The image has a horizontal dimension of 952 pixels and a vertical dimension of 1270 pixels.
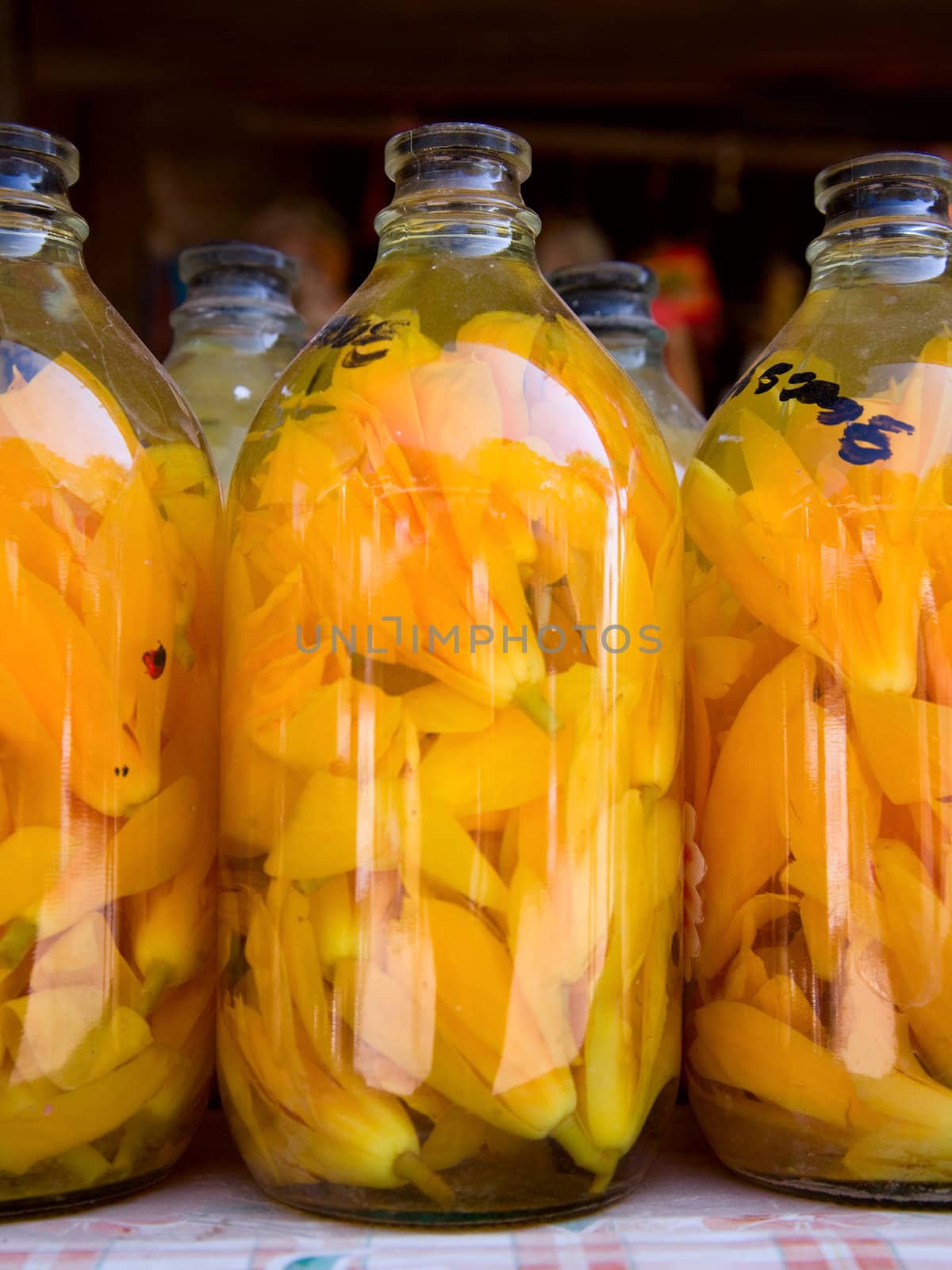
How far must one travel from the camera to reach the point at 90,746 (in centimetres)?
52

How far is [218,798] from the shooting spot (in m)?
0.59

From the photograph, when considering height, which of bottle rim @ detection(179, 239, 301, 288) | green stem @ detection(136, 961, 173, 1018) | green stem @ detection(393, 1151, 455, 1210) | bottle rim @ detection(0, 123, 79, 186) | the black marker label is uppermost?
bottle rim @ detection(179, 239, 301, 288)

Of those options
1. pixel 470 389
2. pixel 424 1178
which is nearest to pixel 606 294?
pixel 470 389

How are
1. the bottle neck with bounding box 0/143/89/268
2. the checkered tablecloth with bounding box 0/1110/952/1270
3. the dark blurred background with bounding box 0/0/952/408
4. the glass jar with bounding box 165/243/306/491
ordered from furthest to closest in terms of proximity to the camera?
the dark blurred background with bounding box 0/0/952/408 → the glass jar with bounding box 165/243/306/491 → the bottle neck with bounding box 0/143/89/268 → the checkered tablecloth with bounding box 0/1110/952/1270

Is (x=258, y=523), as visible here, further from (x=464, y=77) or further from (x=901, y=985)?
(x=464, y=77)

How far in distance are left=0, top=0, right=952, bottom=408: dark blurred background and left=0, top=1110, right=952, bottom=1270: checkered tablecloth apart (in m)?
1.16

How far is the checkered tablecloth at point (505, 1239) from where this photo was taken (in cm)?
46

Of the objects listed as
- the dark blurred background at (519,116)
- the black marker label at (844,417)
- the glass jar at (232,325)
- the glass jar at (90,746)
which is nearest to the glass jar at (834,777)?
the black marker label at (844,417)

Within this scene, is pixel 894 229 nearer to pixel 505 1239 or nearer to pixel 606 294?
pixel 606 294

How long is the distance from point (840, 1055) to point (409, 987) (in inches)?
7.0

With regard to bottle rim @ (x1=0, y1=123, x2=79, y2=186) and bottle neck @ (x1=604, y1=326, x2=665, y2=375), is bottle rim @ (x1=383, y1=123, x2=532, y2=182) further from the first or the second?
bottle neck @ (x1=604, y1=326, x2=665, y2=375)

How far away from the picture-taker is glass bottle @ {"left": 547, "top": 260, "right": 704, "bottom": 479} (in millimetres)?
829

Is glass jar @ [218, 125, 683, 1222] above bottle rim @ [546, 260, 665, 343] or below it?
below

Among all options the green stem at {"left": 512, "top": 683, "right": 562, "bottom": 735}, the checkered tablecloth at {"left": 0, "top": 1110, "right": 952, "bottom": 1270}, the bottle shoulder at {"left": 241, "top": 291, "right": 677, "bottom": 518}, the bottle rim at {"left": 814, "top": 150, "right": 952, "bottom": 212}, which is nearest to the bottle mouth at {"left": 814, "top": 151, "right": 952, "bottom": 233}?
the bottle rim at {"left": 814, "top": 150, "right": 952, "bottom": 212}
